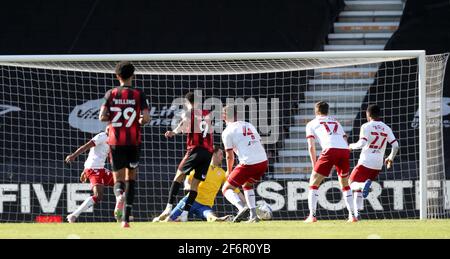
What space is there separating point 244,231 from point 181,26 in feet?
24.6

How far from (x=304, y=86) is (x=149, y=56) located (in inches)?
132

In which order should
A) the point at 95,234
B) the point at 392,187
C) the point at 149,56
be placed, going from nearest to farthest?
the point at 95,234
the point at 149,56
the point at 392,187

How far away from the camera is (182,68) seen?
1950cm

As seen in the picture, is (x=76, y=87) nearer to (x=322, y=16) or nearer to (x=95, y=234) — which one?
(x=322, y=16)

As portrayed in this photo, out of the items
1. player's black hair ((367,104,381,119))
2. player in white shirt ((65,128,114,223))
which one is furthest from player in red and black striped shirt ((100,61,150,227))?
player's black hair ((367,104,381,119))

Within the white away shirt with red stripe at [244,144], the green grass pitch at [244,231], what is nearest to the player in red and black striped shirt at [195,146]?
the white away shirt with red stripe at [244,144]

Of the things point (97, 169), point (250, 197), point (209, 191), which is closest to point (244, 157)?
point (250, 197)

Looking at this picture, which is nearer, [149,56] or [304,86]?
[149,56]

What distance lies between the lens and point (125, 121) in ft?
41.7

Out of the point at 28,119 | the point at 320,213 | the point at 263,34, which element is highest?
the point at 263,34

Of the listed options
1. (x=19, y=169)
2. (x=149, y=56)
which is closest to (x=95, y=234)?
(x=149, y=56)

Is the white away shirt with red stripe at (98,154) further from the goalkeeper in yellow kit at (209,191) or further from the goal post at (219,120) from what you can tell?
the goal post at (219,120)

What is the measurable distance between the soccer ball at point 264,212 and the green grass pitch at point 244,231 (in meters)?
2.84

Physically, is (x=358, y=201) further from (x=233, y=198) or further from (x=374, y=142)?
(x=233, y=198)
